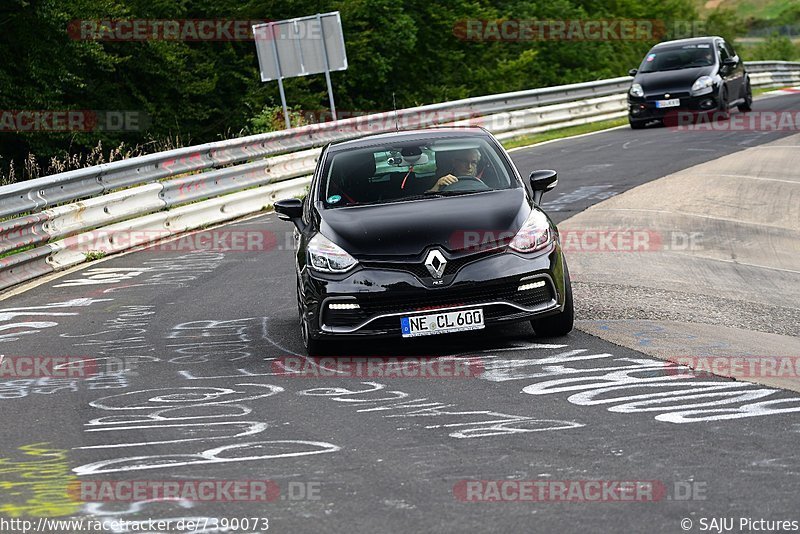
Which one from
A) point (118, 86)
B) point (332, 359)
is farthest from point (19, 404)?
point (118, 86)

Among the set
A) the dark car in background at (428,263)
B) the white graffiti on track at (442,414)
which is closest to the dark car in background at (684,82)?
the dark car in background at (428,263)

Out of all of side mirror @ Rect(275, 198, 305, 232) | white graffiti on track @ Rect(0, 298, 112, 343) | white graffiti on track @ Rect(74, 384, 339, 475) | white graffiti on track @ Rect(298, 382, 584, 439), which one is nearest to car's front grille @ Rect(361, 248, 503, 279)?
white graffiti on track @ Rect(298, 382, 584, 439)

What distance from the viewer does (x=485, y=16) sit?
1960 inches

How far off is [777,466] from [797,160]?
1601cm

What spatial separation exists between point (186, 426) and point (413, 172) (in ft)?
11.1

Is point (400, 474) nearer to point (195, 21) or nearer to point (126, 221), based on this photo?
point (126, 221)

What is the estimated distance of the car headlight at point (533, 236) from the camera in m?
8.83

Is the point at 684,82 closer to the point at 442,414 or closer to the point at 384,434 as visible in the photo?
the point at 442,414

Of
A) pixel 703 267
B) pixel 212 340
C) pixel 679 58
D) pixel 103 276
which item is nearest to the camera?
pixel 212 340

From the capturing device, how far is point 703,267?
42.1 ft

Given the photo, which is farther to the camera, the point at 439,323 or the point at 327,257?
the point at 327,257

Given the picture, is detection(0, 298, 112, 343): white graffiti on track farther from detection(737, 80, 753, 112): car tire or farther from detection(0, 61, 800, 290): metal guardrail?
detection(737, 80, 753, 112): car tire

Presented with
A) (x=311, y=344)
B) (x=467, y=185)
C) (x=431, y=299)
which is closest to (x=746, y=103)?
(x=467, y=185)

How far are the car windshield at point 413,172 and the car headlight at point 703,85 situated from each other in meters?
18.0
